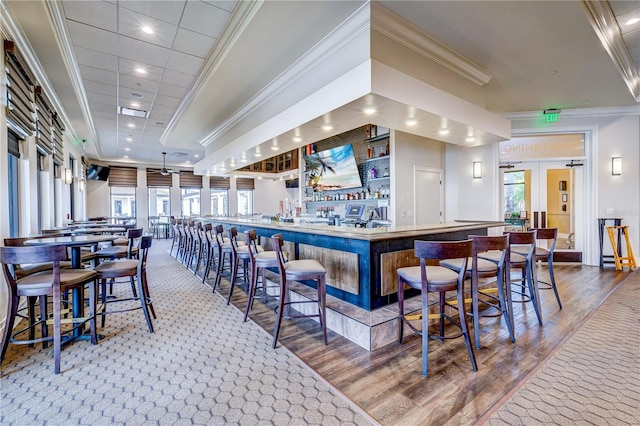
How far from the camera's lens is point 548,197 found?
747cm

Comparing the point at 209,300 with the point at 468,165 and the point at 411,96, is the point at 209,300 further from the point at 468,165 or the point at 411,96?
the point at 468,165

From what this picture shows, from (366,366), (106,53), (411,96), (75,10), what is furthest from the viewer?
(106,53)

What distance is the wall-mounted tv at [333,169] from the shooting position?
7120 mm

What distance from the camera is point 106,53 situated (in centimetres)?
395

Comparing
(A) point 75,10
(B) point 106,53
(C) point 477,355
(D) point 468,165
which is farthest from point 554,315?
(B) point 106,53

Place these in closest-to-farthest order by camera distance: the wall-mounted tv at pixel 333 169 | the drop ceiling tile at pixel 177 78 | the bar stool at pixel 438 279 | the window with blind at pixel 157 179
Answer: the bar stool at pixel 438 279, the drop ceiling tile at pixel 177 78, the wall-mounted tv at pixel 333 169, the window with blind at pixel 157 179

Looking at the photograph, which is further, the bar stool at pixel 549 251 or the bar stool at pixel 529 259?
the bar stool at pixel 549 251

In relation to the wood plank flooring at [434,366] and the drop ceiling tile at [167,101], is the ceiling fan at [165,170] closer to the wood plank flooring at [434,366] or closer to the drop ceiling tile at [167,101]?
the drop ceiling tile at [167,101]

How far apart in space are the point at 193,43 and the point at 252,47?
79cm

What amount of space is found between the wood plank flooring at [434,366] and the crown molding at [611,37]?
3.31 m

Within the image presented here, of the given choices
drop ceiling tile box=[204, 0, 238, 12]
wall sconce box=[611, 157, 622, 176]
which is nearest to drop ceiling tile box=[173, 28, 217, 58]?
drop ceiling tile box=[204, 0, 238, 12]

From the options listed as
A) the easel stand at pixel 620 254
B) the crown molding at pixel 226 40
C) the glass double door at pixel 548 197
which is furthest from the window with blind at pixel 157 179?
the easel stand at pixel 620 254

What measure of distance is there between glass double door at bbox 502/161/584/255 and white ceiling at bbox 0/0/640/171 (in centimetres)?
154

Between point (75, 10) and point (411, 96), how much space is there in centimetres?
368
